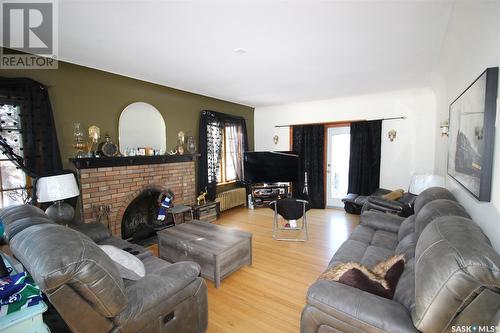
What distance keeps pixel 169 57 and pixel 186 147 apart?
6.49ft

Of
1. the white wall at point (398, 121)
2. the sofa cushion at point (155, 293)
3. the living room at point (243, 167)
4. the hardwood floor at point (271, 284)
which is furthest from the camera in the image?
the white wall at point (398, 121)

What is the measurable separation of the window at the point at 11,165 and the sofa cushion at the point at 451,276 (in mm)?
3730

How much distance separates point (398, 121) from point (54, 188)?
5577 mm

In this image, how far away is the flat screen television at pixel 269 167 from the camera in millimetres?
5387

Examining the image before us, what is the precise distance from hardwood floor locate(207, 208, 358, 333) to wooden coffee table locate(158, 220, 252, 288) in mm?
148

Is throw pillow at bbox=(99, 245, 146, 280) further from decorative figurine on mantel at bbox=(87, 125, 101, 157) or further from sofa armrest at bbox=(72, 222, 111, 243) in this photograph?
decorative figurine on mantel at bbox=(87, 125, 101, 157)

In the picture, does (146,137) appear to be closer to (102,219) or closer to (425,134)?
(102,219)

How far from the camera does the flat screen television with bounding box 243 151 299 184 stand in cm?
539

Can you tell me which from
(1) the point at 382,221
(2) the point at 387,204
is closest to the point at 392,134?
(2) the point at 387,204

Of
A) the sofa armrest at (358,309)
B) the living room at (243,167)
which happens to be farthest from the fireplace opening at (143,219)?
the sofa armrest at (358,309)

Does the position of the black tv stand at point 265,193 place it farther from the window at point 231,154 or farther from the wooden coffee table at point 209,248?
the wooden coffee table at point 209,248

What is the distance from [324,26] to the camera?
2.14 m

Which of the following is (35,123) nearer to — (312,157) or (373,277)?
(373,277)

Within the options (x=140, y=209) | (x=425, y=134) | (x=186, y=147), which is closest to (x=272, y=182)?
(x=186, y=147)
